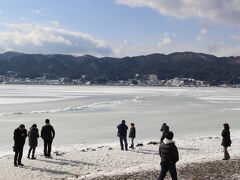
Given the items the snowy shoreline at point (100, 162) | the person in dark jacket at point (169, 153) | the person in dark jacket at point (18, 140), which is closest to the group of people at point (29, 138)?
the person in dark jacket at point (18, 140)

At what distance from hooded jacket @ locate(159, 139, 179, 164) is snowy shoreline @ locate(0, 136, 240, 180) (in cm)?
397

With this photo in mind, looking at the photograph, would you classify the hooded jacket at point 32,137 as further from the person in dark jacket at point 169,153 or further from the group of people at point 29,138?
the person in dark jacket at point 169,153

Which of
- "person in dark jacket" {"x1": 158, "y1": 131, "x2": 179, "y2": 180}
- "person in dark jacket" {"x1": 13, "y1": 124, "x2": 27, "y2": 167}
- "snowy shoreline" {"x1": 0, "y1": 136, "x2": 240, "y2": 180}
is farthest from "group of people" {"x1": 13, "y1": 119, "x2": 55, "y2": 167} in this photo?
"person in dark jacket" {"x1": 158, "y1": 131, "x2": 179, "y2": 180}

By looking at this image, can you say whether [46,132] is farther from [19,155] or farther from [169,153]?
[169,153]

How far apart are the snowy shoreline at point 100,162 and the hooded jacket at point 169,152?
3965 mm

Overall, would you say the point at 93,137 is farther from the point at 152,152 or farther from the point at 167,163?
the point at 167,163

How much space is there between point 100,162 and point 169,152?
26.2 feet

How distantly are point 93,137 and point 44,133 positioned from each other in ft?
32.4

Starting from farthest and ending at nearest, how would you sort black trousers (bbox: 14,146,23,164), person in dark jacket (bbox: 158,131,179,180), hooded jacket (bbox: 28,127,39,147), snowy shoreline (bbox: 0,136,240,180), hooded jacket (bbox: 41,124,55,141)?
hooded jacket (bbox: 41,124,55,141) → hooded jacket (bbox: 28,127,39,147) → black trousers (bbox: 14,146,23,164) → snowy shoreline (bbox: 0,136,240,180) → person in dark jacket (bbox: 158,131,179,180)

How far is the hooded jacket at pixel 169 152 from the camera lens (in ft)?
35.9

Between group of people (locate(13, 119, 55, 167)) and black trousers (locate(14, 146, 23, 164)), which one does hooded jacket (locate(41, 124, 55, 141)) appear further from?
black trousers (locate(14, 146, 23, 164))

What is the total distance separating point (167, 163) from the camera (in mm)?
11148

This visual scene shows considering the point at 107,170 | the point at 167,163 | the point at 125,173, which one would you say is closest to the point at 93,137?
the point at 107,170

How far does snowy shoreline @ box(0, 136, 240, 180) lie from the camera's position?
15969 millimetres
